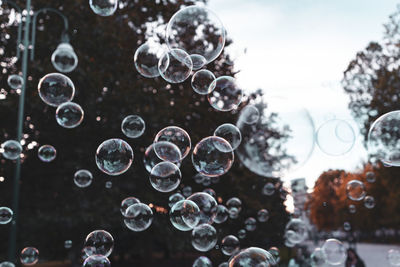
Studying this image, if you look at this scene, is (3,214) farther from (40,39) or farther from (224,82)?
(40,39)

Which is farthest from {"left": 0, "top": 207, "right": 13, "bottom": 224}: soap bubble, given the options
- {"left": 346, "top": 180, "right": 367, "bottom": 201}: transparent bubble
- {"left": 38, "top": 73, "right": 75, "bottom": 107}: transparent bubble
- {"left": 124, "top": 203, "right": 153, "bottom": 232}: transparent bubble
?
{"left": 346, "top": 180, "right": 367, "bottom": 201}: transparent bubble

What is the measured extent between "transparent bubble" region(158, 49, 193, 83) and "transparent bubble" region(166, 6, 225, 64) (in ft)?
0.74

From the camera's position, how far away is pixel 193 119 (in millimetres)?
15094

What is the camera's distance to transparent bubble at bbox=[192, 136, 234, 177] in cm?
679

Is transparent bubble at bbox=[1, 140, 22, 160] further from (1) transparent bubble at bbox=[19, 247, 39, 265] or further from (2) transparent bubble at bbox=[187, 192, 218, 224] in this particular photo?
(2) transparent bubble at bbox=[187, 192, 218, 224]

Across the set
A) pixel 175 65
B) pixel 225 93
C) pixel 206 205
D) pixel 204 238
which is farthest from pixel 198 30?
pixel 204 238

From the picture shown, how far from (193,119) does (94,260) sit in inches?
376

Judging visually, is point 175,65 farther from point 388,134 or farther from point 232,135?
point 388,134

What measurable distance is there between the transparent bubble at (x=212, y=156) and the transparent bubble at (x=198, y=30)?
1349 millimetres

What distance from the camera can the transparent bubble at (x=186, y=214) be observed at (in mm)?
6535

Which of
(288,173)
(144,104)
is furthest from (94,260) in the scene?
(144,104)

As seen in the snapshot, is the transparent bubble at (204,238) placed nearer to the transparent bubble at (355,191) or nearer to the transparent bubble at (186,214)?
the transparent bubble at (186,214)

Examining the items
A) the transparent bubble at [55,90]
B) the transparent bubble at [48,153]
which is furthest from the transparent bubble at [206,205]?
the transparent bubble at [48,153]

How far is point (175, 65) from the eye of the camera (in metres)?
7.09
